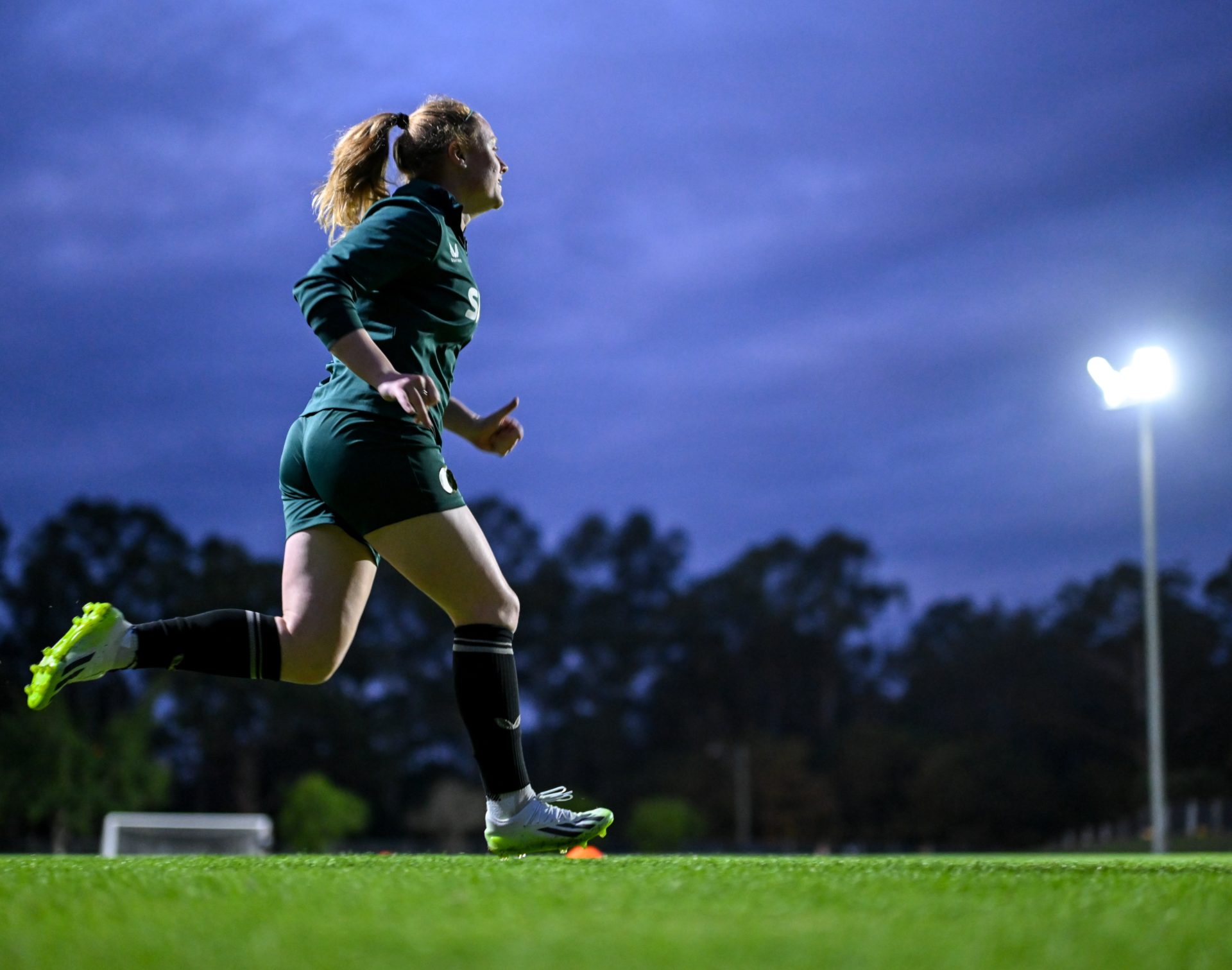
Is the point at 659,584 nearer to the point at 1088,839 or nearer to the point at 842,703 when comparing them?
the point at 842,703

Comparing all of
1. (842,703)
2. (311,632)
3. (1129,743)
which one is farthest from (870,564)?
(311,632)

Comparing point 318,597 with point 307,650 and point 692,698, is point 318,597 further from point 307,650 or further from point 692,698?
point 692,698

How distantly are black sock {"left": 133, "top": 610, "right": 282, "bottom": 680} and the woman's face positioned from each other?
150 centimetres

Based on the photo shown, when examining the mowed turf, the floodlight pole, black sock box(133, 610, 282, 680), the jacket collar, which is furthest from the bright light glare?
the mowed turf

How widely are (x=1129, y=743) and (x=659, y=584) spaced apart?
28.2 meters

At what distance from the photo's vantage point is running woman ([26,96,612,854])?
12.2 feet

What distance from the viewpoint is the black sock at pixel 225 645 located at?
384 cm

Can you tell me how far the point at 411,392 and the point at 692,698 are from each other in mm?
75228

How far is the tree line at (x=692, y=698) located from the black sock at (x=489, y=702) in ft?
168

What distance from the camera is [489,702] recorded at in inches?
152

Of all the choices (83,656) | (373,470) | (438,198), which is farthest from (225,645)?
(438,198)

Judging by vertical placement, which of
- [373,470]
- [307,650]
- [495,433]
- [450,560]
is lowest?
[307,650]

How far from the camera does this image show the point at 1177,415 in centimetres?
6184

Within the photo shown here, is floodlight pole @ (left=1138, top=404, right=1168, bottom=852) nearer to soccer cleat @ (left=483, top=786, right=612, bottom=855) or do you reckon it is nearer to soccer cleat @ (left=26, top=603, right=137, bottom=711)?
soccer cleat @ (left=483, top=786, right=612, bottom=855)
